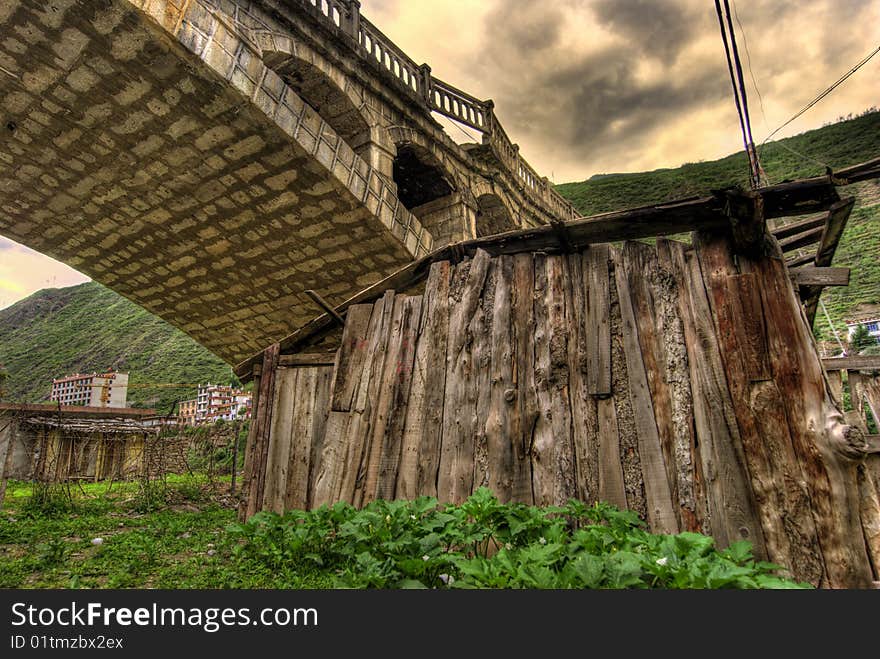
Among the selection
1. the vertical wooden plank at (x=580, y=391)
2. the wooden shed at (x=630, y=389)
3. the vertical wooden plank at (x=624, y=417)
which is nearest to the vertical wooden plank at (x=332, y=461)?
the wooden shed at (x=630, y=389)

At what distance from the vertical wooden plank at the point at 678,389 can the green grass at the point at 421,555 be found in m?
0.24

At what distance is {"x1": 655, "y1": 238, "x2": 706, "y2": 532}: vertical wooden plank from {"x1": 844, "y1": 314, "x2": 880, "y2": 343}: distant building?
1628cm

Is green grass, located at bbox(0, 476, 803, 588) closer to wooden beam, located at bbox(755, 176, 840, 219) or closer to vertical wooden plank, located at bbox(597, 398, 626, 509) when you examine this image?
vertical wooden plank, located at bbox(597, 398, 626, 509)

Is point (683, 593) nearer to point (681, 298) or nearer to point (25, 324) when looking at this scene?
point (681, 298)

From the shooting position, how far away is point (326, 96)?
7973 mm

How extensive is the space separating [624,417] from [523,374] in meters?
0.67

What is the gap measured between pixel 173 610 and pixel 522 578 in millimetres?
1081

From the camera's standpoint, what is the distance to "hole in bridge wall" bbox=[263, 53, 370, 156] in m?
7.49

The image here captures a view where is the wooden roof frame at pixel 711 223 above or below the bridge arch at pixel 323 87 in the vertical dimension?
below

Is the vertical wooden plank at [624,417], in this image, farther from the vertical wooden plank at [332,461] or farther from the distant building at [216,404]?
the distant building at [216,404]

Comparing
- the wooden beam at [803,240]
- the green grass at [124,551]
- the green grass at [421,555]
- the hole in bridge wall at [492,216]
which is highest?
the hole in bridge wall at [492,216]

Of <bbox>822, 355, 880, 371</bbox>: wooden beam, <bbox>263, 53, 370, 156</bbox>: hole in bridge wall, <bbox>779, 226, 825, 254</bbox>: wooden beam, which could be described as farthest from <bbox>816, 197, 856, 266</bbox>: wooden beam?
<bbox>263, 53, 370, 156</bbox>: hole in bridge wall

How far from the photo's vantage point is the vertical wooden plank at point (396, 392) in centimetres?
340

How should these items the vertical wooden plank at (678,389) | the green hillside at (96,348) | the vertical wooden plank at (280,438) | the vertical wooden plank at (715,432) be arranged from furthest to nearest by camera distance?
the green hillside at (96,348) < the vertical wooden plank at (280,438) < the vertical wooden plank at (678,389) < the vertical wooden plank at (715,432)
